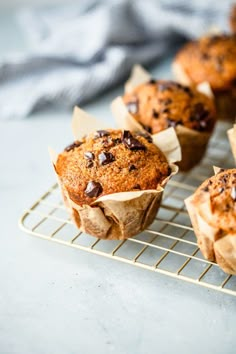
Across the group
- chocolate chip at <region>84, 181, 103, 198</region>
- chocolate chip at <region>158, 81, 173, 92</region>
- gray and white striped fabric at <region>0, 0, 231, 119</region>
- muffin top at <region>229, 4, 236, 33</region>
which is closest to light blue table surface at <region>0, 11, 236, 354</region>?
chocolate chip at <region>84, 181, 103, 198</region>

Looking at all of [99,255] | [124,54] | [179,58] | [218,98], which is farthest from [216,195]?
[124,54]

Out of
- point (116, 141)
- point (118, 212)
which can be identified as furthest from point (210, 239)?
point (116, 141)

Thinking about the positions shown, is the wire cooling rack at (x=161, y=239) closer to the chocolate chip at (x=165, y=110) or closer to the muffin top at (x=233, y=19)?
the chocolate chip at (x=165, y=110)

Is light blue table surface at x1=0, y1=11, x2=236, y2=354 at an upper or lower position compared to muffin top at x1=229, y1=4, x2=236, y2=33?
upper

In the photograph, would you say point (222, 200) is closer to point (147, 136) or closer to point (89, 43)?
point (147, 136)

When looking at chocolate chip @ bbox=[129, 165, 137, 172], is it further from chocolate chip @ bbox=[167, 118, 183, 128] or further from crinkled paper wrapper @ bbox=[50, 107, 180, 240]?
chocolate chip @ bbox=[167, 118, 183, 128]

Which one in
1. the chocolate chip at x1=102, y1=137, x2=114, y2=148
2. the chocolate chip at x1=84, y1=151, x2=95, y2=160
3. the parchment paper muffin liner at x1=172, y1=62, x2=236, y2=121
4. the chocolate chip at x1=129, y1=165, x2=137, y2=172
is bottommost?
the parchment paper muffin liner at x1=172, y1=62, x2=236, y2=121

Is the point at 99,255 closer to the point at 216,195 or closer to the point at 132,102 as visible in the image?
the point at 216,195
